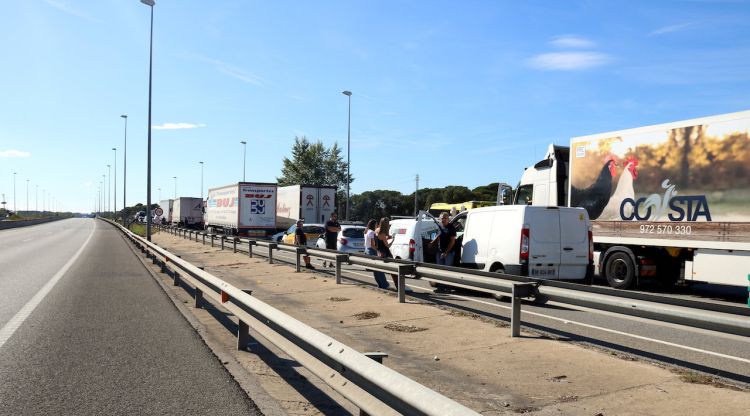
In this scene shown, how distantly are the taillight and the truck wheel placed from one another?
420 centimetres

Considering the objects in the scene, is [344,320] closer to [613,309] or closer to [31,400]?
[613,309]

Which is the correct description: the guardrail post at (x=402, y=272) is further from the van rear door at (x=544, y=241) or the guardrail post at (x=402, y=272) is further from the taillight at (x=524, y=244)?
the van rear door at (x=544, y=241)

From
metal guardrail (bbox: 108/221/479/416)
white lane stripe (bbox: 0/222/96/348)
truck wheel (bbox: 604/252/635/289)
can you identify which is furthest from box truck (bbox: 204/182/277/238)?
metal guardrail (bbox: 108/221/479/416)

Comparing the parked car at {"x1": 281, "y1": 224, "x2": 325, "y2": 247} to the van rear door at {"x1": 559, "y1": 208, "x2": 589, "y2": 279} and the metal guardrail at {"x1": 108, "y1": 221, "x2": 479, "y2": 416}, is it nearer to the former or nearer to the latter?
the van rear door at {"x1": 559, "y1": 208, "x2": 589, "y2": 279}

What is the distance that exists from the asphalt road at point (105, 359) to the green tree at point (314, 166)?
68.3 meters

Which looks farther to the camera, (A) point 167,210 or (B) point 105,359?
(A) point 167,210

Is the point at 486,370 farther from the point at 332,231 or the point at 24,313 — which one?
the point at 332,231

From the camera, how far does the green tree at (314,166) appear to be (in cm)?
8031

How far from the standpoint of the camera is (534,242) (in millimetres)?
11102

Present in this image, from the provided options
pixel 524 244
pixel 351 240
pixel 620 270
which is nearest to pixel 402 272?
pixel 524 244

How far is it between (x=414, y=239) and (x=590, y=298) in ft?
23.6

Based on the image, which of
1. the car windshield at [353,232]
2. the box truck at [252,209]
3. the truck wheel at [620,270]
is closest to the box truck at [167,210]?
the box truck at [252,209]

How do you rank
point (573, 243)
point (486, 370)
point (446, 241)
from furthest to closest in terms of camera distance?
point (446, 241) → point (573, 243) → point (486, 370)

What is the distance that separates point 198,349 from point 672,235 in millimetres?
10408
